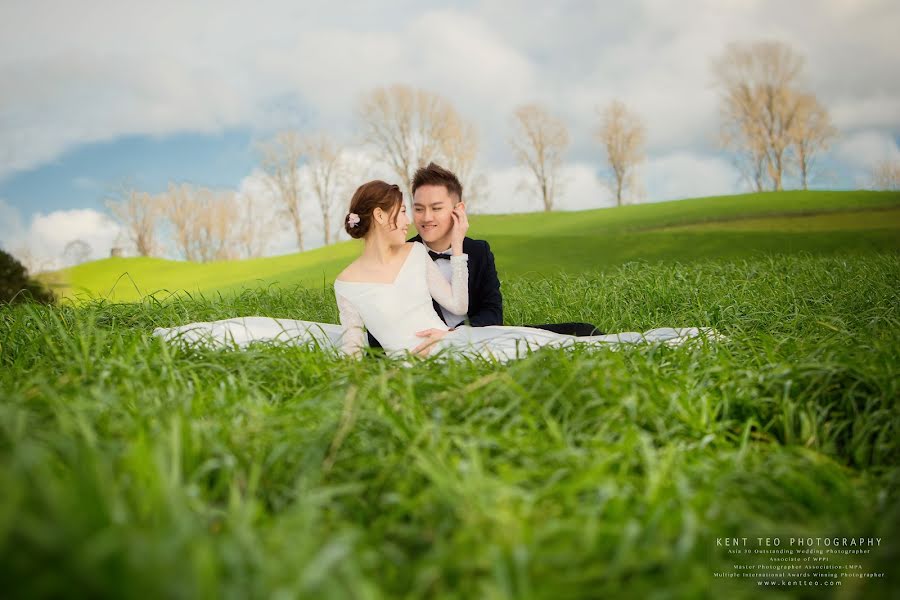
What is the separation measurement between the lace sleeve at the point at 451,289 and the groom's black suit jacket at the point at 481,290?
15.6 inches

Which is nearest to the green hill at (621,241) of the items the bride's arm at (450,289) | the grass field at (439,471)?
the bride's arm at (450,289)

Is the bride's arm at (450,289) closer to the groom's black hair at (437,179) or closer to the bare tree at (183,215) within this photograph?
the groom's black hair at (437,179)

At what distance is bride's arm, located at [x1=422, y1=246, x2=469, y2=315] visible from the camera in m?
4.68

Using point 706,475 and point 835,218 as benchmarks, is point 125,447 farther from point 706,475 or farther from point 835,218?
point 835,218

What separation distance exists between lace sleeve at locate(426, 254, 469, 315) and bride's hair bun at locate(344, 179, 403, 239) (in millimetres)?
498

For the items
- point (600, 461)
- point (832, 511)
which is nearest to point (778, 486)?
point (832, 511)

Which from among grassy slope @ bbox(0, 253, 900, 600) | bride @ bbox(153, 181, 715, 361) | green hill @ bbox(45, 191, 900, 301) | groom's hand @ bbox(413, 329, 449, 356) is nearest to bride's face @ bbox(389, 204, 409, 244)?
bride @ bbox(153, 181, 715, 361)

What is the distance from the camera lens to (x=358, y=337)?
4676 millimetres

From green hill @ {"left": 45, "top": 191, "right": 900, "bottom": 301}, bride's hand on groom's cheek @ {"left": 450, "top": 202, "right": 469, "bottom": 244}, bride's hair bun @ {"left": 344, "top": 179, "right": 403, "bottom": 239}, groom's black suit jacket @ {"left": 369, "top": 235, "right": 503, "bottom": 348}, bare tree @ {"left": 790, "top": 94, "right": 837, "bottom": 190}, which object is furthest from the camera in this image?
bare tree @ {"left": 790, "top": 94, "right": 837, "bottom": 190}

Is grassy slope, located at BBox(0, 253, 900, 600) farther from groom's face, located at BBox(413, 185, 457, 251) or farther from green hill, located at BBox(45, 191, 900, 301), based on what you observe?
green hill, located at BBox(45, 191, 900, 301)

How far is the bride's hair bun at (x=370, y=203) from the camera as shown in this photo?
14.8 feet

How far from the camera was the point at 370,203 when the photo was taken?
4500mm

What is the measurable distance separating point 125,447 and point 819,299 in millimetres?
6033

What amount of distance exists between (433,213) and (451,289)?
24.1 inches
